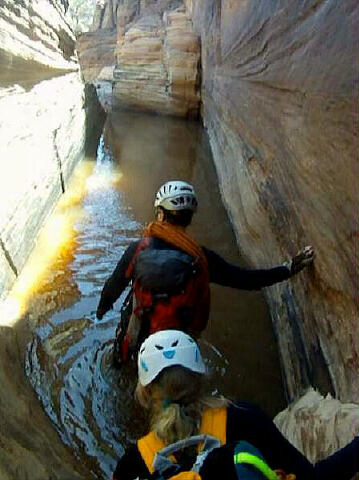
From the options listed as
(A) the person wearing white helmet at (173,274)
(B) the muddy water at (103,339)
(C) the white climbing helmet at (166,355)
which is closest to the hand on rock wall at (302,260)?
(A) the person wearing white helmet at (173,274)

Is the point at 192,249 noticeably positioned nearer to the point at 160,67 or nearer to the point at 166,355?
the point at 166,355

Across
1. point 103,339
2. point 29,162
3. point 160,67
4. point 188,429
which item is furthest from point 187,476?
point 160,67

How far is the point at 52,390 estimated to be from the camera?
3520 mm

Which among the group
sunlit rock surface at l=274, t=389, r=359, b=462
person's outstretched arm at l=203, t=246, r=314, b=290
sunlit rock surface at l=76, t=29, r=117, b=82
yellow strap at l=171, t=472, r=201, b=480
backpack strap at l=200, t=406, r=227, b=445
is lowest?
sunlit rock surface at l=76, t=29, r=117, b=82

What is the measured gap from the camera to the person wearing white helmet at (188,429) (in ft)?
4.86

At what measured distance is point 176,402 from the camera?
5.38ft

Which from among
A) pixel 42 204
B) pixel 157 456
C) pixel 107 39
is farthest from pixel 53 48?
pixel 107 39

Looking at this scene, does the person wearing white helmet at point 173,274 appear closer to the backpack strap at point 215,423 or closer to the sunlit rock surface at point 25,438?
the sunlit rock surface at point 25,438

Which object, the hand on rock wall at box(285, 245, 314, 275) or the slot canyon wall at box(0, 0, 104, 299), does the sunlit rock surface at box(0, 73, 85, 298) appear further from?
the hand on rock wall at box(285, 245, 314, 275)

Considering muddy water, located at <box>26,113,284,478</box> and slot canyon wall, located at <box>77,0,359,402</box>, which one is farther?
muddy water, located at <box>26,113,284,478</box>

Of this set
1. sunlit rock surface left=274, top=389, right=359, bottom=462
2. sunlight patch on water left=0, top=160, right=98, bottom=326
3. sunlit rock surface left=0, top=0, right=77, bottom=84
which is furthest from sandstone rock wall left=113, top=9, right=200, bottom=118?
sunlit rock surface left=274, top=389, right=359, bottom=462

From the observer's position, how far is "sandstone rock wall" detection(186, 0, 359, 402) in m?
2.49

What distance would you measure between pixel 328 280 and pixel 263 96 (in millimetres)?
2661

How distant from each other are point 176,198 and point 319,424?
1.52m
